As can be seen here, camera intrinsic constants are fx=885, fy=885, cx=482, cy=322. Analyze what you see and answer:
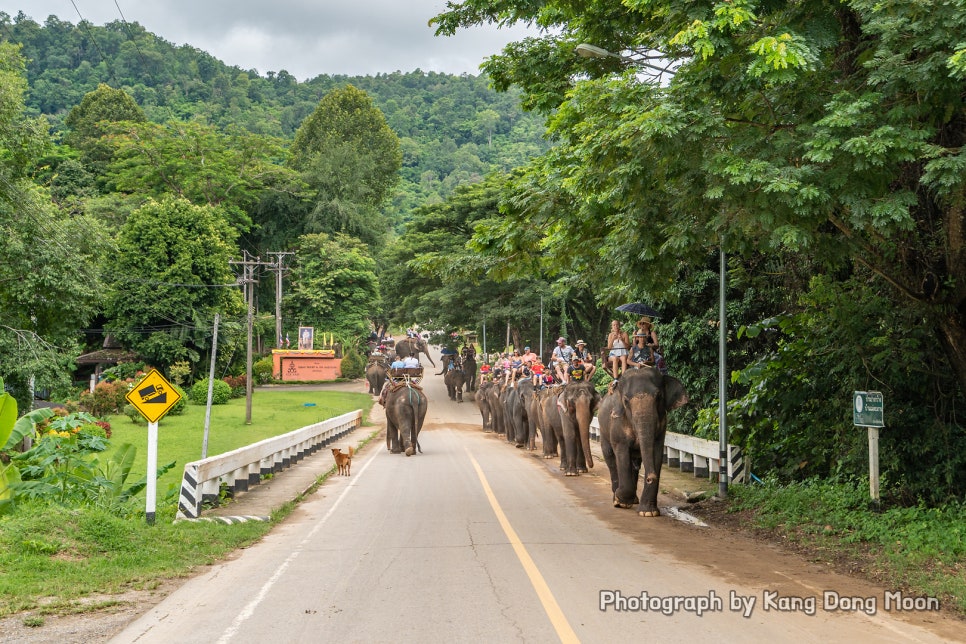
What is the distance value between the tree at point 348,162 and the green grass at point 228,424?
20.8m

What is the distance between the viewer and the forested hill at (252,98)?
119m

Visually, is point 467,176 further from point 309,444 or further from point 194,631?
point 194,631

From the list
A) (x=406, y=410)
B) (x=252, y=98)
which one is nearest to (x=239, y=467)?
(x=406, y=410)

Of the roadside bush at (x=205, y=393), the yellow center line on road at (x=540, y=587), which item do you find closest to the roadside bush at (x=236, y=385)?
the roadside bush at (x=205, y=393)

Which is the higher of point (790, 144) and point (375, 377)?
point (790, 144)

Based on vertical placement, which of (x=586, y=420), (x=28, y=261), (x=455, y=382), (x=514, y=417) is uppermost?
(x=28, y=261)

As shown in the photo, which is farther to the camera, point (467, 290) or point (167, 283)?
point (167, 283)

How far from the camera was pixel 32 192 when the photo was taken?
27.6 metres

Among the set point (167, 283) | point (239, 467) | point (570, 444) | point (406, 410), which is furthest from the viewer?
point (167, 283)

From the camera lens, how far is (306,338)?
208 feet

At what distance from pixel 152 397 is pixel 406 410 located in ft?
37.7

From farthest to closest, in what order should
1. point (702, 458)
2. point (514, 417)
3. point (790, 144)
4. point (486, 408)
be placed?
1. point (486, 408)
2. point (514, 417)
3. point (702, 458)
4. point (790, 144)

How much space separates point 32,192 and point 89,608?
78.0 feet

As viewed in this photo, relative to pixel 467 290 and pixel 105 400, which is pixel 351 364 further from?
pixel 105 400
